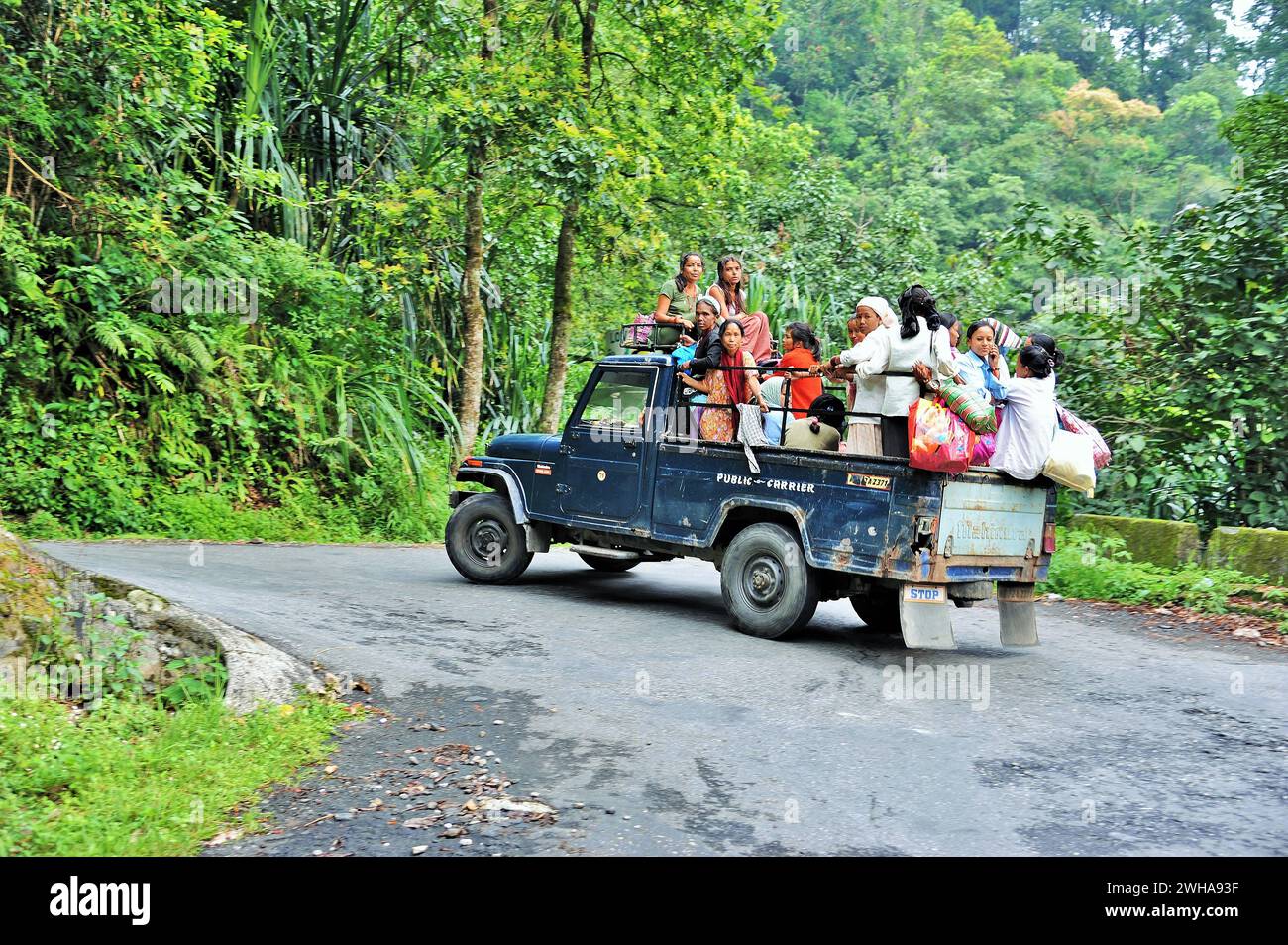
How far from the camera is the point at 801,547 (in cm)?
861

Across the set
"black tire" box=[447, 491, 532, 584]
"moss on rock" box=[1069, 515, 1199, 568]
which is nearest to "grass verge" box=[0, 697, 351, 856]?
"black tire" box=[447, 491, 532, 584]

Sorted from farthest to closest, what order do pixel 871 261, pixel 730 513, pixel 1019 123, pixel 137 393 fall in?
pixel 1019 123
pixel 871 261
pixel 137 393
pixel 730 513

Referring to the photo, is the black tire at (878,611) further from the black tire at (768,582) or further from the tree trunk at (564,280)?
the tree trunk at (564,280)

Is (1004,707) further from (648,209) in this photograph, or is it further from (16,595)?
(648,209)

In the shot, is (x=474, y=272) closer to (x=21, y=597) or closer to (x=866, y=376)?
(x=866, y=376)

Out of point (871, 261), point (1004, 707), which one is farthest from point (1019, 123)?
point (1004, 707)

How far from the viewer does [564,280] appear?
53.7 ft

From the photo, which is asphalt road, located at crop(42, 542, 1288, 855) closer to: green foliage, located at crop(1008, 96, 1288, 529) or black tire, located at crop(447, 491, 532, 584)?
black tire, located at crop(447, 491, 532, 584)

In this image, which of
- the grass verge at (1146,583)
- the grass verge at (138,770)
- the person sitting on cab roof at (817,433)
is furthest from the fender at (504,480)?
the grass verge at (1146,583)

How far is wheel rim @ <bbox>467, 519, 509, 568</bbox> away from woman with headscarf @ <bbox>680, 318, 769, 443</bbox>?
230 centimetres

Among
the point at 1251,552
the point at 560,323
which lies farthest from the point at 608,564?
the point at 1251,552

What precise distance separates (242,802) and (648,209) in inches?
458

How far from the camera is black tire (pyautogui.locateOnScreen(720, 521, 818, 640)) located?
336 inches

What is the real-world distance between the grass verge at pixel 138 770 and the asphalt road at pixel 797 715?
21.4 inches
